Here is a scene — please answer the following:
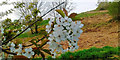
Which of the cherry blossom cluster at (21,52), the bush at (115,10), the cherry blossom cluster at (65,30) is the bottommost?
the cherry blossom cluster at (21,52)

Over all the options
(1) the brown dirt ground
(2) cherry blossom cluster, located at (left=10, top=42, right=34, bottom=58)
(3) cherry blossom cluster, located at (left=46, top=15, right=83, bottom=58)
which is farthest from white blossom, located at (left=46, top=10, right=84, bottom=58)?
(1) the brown dirt ground

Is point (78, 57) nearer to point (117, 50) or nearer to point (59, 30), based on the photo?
point (117, 50)

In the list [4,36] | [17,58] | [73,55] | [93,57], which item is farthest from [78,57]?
[17,58]

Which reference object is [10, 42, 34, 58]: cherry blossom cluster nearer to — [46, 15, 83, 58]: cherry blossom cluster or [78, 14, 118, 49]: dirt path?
[46, 15, 83, 58]: cherry blossom cluster

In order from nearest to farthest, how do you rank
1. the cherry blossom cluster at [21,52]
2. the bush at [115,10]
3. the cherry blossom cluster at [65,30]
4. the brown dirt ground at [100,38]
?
the cherry blossom cluster at [65,30], the cherry blossom cluster at [21,52], the brown dirt ground at [100,38], the bush at [115,10]

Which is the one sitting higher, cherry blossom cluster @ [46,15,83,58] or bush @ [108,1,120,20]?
bush @ [108,1,120,20]

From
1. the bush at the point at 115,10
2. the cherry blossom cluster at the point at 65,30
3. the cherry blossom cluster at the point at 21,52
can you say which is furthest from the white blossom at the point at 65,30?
the bush at the point at 115,10

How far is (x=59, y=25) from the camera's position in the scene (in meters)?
0.61

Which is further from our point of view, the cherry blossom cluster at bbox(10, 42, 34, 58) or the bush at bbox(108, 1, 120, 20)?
the bush at bbox(108, 1, 120, 20)

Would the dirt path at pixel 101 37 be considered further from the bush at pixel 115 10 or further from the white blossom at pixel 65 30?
the white blossom at pixel 65 30

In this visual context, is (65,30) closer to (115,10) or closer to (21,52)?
(21,52)

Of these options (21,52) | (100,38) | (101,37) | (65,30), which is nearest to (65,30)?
(65,30)

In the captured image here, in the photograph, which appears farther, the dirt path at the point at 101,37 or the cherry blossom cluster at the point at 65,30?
the dirt path at the point at 101,37

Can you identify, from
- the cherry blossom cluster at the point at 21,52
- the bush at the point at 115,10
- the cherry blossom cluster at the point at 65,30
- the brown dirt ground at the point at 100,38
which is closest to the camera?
the cherry blossom cluster at the point at 65,30
